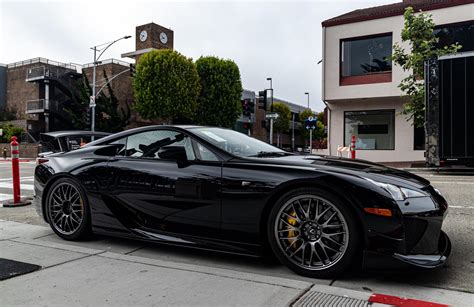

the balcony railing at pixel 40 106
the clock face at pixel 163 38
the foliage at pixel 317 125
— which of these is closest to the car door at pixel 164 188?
the balcony railing at pixel 40 106

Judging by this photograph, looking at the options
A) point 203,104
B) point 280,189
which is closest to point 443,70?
point 280,189

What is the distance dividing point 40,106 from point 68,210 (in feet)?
130

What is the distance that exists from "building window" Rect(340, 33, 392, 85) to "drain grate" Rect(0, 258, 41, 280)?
63.8 feet

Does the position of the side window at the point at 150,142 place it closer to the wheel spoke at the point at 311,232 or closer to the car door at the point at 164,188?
the car door at the point at 164,188

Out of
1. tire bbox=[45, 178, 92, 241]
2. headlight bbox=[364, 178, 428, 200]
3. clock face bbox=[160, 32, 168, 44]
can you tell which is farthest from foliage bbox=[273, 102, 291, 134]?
headlight bbox=[364, 178, 428, 200]

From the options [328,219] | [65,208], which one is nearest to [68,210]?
[65,208]

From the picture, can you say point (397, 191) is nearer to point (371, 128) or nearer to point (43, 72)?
point (371, 128)

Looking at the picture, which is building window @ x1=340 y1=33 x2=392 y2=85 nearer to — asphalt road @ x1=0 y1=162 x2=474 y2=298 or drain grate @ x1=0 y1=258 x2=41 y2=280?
asphalt road @ x1=0 y1=162 x2=474 y2=298

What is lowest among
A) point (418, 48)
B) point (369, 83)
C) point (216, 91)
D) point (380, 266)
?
point (380, 266)

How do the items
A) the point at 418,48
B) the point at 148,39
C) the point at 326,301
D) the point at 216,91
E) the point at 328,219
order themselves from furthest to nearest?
1. the point at 148,39
2. the point at 216,91
3. the point at 418,48
4. the point at 328,219
5. the point at 326,301

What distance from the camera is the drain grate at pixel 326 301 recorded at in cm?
257

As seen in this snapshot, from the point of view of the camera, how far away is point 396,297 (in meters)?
2.68

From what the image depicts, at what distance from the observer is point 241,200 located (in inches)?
130

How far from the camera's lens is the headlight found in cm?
288
